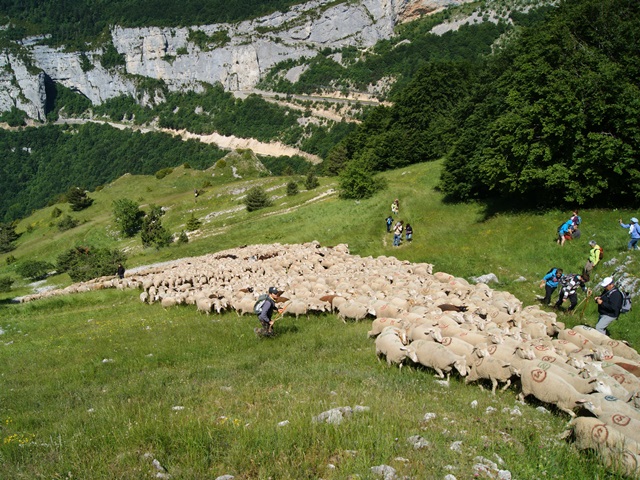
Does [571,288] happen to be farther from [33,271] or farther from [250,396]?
[33,271]

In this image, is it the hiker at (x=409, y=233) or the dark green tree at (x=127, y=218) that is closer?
the hiker at (x=409, y=233)

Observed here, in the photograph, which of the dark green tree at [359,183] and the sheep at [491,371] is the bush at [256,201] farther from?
the sheep at [491,371]

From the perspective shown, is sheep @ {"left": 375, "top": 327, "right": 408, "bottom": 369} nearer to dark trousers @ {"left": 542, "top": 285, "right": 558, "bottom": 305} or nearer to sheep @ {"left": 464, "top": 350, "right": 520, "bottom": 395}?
sheep @ {"left": 464, "top": 350, "right": 520, "bottom": 395}

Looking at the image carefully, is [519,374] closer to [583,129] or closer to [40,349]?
[40,349]

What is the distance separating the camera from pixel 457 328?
47.2 ft

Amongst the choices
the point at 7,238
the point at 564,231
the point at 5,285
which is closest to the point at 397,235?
the point at 564,231

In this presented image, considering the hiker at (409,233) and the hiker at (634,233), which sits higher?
the hiker at (634,233)

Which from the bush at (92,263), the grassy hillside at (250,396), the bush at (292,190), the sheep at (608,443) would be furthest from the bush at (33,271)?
the sheep at (608,443)

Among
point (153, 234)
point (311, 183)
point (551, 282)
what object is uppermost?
point (311, 183)

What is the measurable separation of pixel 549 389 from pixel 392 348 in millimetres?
4489

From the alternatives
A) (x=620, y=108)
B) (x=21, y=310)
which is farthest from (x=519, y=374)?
(x=21, y=310)

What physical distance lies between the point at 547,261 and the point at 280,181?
61.7 m

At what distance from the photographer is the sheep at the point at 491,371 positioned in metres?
11.2

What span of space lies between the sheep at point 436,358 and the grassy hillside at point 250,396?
0.37m
